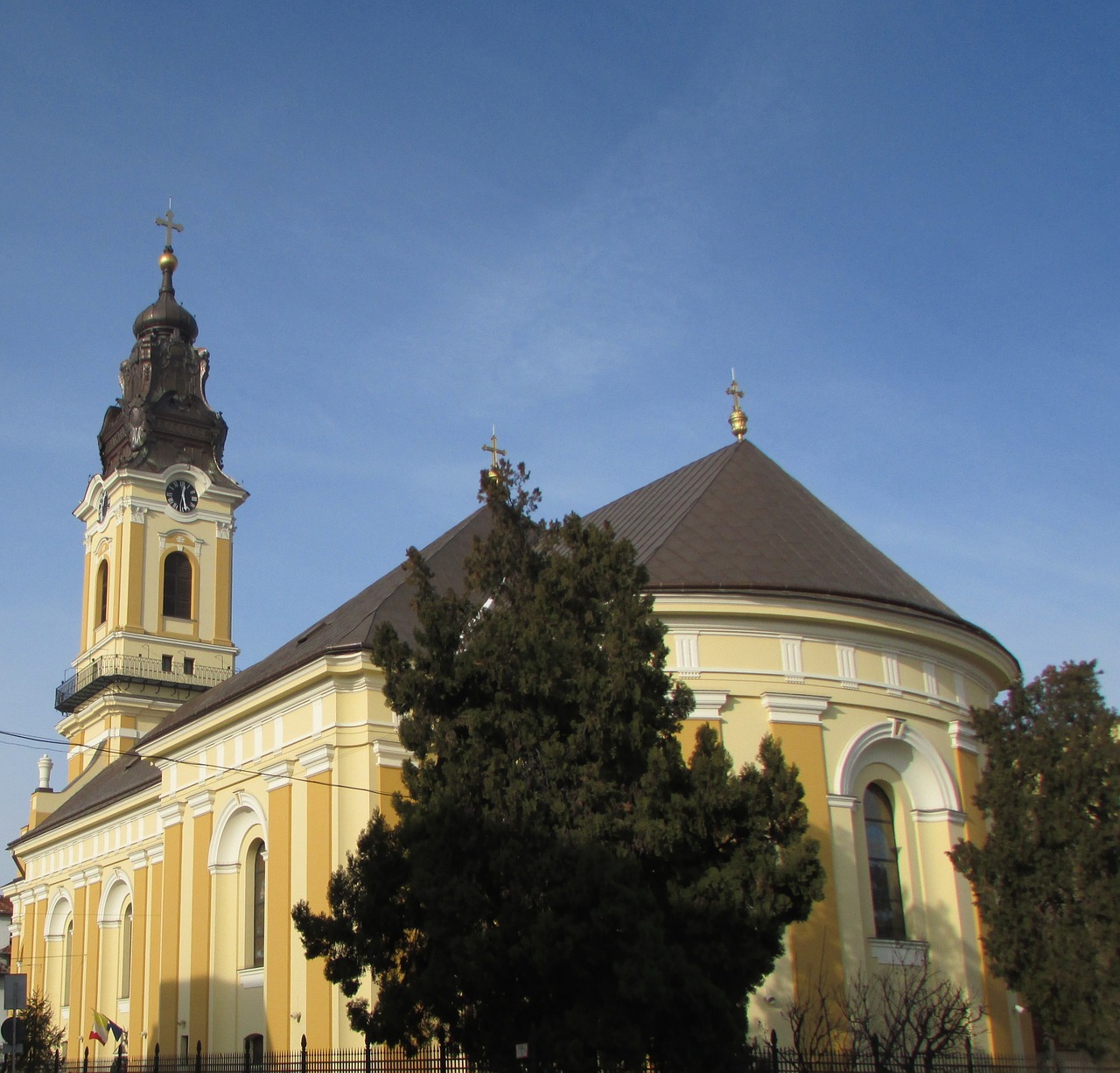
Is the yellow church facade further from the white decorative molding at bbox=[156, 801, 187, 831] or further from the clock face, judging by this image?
the clock face

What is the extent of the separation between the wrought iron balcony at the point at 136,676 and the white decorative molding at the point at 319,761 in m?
24.7

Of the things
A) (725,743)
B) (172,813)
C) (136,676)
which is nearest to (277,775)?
Answer: (172,813)

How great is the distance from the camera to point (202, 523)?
53.9 metres

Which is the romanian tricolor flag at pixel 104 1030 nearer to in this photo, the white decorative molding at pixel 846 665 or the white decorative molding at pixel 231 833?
the white decorative molding at pixel 231 833

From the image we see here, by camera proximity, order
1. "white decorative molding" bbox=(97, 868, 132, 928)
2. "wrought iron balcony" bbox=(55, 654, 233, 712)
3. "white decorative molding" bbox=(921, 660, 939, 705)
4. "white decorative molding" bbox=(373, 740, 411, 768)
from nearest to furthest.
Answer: "white decorative molding" bbox=(921, 660, 939, 705), "white decorative molding" bbox=(373, 740, 411, 768), "white decorative molding" bbox=(97, 868, 132, 928), "wrought iron balcony" bbox=(55, 654, 233, 712)

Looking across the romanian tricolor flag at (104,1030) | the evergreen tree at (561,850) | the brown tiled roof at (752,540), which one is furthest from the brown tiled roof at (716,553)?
the romanian tricolor flag at (104,1030)

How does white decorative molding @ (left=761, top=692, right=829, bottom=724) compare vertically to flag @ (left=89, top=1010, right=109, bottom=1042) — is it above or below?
above

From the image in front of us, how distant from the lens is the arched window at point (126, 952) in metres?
40.7

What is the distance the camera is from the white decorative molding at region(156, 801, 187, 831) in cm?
3250

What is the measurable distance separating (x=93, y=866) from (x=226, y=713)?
16.4 metres

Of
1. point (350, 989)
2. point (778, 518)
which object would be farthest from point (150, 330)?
point (350, 989)

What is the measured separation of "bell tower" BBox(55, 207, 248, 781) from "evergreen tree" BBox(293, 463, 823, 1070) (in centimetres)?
3571

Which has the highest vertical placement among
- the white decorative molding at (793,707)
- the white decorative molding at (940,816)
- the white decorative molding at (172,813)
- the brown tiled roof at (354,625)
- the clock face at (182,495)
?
the clock face at (182,495)

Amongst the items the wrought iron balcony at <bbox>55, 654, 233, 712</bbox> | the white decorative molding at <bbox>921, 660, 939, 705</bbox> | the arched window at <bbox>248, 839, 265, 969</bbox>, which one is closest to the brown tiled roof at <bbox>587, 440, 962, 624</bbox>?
the white decorative molding at <bbox>921, 660, 939, 705</bbox>
